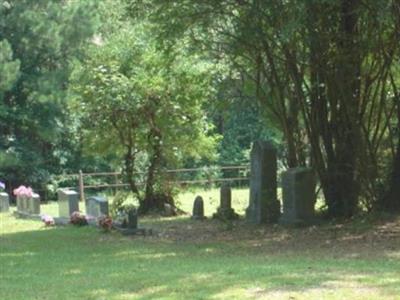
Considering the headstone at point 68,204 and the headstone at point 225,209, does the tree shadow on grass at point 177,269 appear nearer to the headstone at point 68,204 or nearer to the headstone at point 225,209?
the headstone at point 225,209

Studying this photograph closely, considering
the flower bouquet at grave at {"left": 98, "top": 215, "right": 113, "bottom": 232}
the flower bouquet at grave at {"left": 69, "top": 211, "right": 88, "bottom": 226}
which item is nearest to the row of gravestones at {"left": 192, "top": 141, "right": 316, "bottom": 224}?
the flower bouquet at grave at {"left": 98, "top": 215, "right": 113, "bottom": 232}

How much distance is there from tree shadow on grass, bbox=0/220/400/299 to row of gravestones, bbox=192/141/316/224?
3.62 feet

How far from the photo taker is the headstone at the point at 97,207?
19.0 metres

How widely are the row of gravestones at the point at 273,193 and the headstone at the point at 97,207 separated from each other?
2771 mm

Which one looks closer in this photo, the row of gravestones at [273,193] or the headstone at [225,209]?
the row of gravestones at [273,193]

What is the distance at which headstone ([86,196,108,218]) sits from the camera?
19.0 metres

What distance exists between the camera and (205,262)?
1138 centimetres

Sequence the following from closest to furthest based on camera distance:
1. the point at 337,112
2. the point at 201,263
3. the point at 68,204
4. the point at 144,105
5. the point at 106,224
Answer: the point at 201,263, the point at 337,112, the point at 106,224, the point at 68,204, the point at 144,105

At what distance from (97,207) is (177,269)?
9.06m

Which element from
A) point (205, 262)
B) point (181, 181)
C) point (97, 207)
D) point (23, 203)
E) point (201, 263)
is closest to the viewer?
point (201, 263)

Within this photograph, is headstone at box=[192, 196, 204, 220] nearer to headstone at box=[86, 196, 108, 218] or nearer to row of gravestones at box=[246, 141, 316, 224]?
row of gravestones at box=[246, 141, 316, 224]

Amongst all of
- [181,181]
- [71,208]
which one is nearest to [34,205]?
[71,208]

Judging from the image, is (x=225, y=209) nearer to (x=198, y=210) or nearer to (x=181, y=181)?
(x=198, y=210)

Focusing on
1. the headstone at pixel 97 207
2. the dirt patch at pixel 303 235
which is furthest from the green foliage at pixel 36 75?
the dirt patch at pixel 303 235
